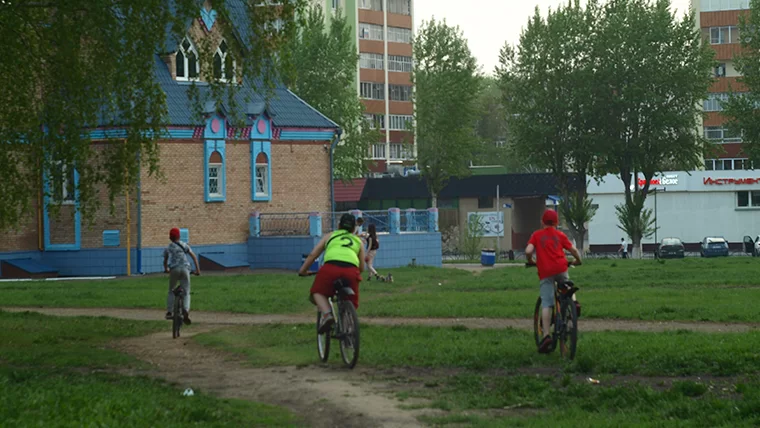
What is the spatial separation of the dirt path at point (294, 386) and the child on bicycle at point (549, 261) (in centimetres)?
244

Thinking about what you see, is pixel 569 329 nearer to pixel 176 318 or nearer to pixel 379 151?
pixel 176 318

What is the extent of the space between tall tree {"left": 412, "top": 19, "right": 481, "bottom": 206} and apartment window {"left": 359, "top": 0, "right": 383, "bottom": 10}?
24713 millimetres

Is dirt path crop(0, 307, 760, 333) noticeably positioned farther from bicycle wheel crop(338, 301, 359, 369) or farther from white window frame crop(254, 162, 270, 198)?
white window frame crop(254, 162, 270, 198)

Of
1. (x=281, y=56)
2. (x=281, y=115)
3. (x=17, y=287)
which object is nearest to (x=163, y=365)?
(x=281, y=56)

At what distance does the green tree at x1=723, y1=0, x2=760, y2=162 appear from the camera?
62031 mm

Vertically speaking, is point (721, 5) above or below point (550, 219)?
above

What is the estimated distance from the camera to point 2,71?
18391mm

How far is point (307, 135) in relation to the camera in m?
45.8

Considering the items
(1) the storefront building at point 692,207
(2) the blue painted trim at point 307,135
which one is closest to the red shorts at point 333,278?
(2) the blue painted trim at point 307,135

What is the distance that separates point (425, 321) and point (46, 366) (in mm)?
7648

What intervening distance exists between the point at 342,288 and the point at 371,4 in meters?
93.4

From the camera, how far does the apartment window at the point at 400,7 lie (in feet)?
352

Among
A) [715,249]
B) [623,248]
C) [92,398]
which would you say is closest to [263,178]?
[92,398]

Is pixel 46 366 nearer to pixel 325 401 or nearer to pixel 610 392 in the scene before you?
pixel 325 401
